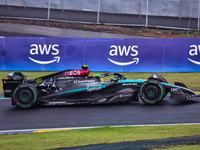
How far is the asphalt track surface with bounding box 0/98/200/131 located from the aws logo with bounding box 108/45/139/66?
7.76 metres

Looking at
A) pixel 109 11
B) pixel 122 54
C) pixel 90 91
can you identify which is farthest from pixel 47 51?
pixel 109 11

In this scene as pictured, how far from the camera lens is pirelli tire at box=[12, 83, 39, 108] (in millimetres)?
10148

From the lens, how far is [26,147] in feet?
19.8

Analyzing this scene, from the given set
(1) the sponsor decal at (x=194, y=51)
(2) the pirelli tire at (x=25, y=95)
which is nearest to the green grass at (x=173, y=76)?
(1) the sponsor decal at (x=194, y=51)

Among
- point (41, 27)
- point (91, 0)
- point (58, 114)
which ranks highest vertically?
point (91, 0)

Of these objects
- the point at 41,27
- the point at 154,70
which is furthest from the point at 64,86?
the point at 41,27

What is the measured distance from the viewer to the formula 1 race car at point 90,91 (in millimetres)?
10008

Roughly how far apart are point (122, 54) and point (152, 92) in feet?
28.0

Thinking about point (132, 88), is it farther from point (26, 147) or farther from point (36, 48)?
point (36, 48)

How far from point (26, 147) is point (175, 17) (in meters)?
23.5

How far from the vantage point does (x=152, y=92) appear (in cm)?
997

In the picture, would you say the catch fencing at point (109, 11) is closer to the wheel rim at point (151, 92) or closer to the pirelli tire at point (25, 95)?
the wheel rim at point (151, 92)

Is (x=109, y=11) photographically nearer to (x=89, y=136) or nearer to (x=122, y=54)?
(x=122, y=54)

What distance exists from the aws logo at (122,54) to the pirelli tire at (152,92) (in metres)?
8.31
